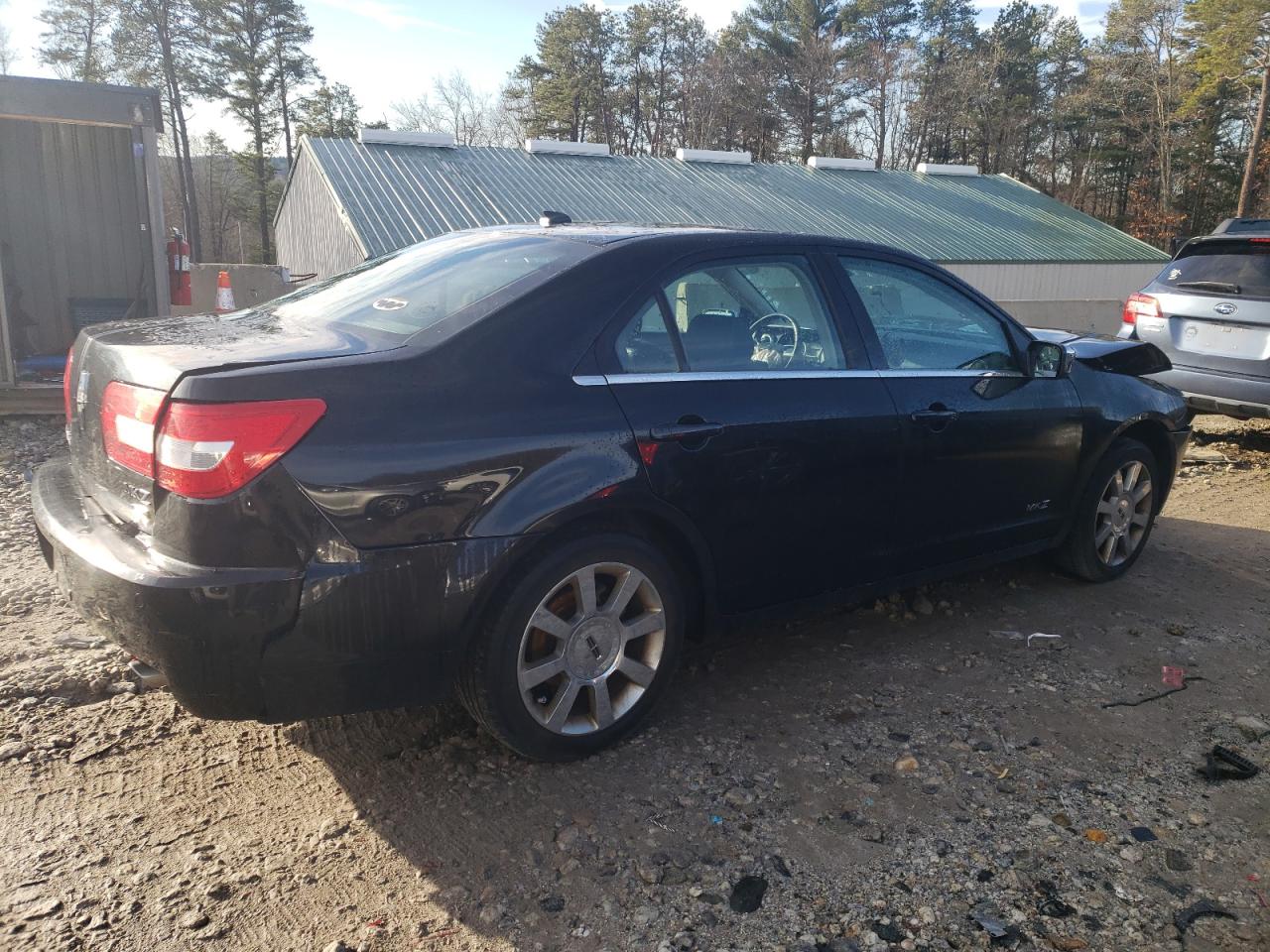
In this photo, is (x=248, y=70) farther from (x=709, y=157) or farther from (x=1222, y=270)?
(x=1222, y=270)

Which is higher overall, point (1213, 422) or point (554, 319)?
point (554, 319)

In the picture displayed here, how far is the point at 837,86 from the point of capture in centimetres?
4684

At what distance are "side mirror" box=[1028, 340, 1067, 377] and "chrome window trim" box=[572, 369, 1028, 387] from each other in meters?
0.39

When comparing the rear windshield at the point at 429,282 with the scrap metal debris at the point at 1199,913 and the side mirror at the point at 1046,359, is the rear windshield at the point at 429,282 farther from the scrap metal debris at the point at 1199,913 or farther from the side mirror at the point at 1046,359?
the scrap metal debris at the point at 1199,913

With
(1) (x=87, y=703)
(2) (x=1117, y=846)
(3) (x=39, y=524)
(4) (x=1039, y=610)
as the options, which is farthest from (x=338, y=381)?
(4) (x=1039, y=610)

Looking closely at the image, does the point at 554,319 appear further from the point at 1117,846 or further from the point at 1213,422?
the point at 1213,422

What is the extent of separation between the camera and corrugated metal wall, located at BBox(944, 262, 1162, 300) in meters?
28.2

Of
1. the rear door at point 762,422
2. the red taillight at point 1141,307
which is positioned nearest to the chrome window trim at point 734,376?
the rear door at point 762,422

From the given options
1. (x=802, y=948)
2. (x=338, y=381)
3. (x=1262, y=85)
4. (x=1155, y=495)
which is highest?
(x=1262, y=85)

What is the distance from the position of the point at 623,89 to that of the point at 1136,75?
78.8 feet

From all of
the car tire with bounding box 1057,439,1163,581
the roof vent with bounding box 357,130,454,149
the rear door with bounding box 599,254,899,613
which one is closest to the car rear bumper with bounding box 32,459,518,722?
the rear door with bounding box 599,254,899,613

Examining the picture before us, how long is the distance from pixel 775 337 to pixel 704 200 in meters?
24.3

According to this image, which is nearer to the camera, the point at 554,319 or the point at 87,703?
the point at 554,319

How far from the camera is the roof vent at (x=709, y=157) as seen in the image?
2956 centimetres
